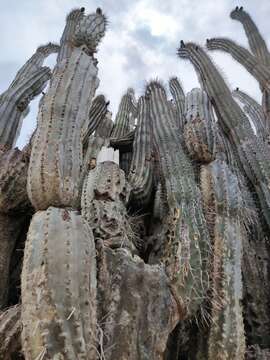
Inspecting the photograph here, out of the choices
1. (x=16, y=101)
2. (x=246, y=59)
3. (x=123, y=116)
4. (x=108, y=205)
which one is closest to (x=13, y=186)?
(x=108, y=205)

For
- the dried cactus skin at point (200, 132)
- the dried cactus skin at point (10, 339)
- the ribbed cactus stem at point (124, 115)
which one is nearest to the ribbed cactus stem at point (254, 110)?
the ribbed cactus stem at point (124, 115)

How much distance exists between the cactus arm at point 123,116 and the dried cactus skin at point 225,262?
283 cm

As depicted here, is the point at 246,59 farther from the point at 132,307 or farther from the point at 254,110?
the point at 132,307

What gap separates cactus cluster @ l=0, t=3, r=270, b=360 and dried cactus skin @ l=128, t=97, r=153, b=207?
0.02 m

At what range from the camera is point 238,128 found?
4.70 m

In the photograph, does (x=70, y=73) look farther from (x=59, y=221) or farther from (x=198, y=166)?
(x=59, y=221)

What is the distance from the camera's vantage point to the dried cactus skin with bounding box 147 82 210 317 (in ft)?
8.87

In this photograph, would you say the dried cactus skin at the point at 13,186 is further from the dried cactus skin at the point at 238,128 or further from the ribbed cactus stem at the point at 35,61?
the ribbed cactus stem at the point at 35,61

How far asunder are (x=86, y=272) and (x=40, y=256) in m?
0.26

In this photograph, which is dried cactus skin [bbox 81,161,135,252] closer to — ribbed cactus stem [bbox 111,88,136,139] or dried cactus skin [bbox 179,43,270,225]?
dried cactus skin [bbox 179,43,270,225]

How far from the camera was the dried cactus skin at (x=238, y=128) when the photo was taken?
4152 millimetres

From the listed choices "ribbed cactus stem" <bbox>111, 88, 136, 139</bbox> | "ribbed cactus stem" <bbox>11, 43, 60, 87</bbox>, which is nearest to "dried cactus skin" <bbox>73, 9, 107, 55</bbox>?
"ribbed cactus stem" <bbox>111, 88, 136, 139</bbox>

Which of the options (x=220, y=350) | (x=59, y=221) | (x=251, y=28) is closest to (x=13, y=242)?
(x=59, y=221)

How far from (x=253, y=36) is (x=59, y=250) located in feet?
A: 19.4
